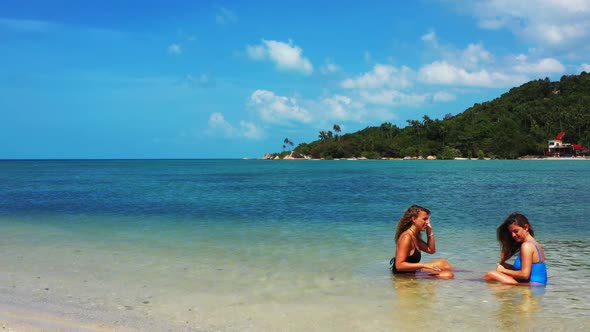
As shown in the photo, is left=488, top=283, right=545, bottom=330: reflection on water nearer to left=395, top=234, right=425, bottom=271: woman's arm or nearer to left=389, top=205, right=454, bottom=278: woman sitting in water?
left=389, top=205, right=454, bottom=278: woman sitting in water

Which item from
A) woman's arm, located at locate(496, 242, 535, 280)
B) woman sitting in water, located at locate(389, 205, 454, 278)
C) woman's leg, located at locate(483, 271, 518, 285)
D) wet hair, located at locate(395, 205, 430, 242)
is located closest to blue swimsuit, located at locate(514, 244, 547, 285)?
woman's arm, located at locate(496, 242, 535, 280)

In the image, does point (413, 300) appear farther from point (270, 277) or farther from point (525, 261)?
point (270, 277)

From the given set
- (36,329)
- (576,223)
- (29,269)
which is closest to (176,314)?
(36,329)

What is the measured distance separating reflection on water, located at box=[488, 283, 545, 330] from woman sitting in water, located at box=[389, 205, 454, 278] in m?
1.09

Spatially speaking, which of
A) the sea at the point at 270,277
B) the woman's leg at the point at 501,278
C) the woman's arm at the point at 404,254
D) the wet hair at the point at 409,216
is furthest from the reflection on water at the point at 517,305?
the wet hair at the point at 409,216

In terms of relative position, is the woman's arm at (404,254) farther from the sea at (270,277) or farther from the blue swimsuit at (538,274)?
the blue swimsuit at (538,274)

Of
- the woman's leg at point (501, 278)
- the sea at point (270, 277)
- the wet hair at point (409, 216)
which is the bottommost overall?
the sea at point (270, 277)

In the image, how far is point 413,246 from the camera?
10.7 m

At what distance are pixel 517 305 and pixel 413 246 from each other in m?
2.76

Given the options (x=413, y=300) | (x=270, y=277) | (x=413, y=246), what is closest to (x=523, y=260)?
(x=413, y=246)

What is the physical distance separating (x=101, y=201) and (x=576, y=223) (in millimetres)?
27743

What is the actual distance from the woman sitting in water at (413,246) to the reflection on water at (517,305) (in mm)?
1092

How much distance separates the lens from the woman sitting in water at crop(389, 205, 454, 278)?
1032 centimetres

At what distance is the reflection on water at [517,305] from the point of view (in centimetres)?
734
